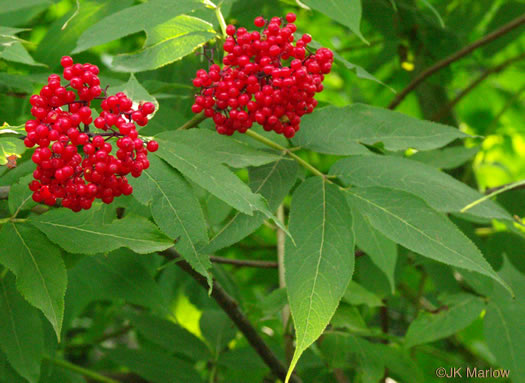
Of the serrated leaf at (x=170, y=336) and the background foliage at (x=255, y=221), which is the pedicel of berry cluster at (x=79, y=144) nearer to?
the background foliage at (x=255, y=221)

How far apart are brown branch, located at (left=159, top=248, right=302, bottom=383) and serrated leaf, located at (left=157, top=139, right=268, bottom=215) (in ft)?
0.95

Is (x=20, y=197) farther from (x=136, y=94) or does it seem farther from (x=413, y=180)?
(x=413, y=180)

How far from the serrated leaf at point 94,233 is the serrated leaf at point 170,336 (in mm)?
786

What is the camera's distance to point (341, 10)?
124 centimetres

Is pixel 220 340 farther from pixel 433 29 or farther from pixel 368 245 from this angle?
pixel 433 29

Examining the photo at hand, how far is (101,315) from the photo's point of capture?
259 centimetres

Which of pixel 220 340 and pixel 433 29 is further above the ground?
pixel 433 29

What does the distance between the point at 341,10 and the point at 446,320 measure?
861mm

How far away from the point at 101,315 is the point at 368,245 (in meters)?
1.50

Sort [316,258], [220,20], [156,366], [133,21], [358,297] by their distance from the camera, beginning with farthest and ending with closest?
[156,366] < [358,297] < [220,20] < [133,21] < [316,258]

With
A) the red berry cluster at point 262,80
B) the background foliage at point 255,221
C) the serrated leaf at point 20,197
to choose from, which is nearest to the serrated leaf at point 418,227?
the background foliage at point 255,221

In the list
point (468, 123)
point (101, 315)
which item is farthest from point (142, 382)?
point (468, 123)

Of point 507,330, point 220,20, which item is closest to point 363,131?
point 220,20

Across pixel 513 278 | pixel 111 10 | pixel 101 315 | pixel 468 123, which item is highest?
pixel 111 10
